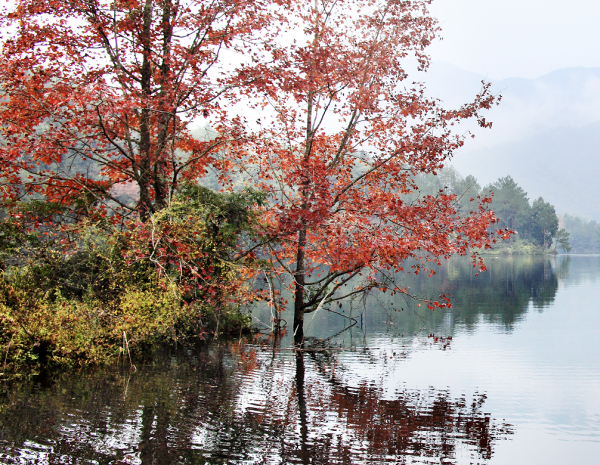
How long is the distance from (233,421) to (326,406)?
1865 mm

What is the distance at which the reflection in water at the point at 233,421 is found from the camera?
7.20m

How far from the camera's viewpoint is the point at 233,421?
28.2 ft

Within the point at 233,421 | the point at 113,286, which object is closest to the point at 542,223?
the point at 113,286

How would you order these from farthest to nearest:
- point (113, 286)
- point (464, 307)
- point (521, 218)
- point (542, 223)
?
point (521, 218), point (542, 223), point (464, 307), point (113, 286)

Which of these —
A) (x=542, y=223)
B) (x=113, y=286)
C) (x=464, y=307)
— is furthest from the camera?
(x=542, y=223)

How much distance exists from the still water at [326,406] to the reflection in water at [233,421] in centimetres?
3

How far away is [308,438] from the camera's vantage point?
26.0 ft

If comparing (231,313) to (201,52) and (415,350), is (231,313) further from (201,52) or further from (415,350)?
(201,52)

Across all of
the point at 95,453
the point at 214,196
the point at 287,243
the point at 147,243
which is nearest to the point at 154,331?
the point at 147,243

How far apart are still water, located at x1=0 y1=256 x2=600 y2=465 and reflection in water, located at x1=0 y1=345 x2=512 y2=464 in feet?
0.10

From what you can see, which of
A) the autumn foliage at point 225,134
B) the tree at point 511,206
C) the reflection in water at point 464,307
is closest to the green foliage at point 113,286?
the autumn foliage at point 225,134

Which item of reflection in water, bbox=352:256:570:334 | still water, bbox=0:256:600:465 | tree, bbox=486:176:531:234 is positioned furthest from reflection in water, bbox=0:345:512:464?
tree, bbox=486:176:531:234

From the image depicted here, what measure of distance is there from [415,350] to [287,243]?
5.20 m

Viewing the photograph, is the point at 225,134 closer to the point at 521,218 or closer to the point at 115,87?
the point at 115,87
